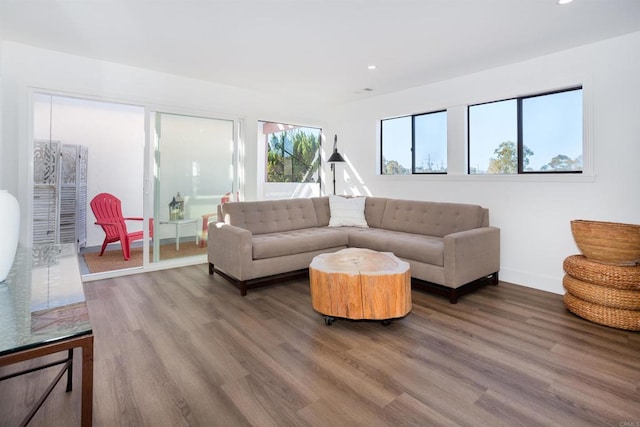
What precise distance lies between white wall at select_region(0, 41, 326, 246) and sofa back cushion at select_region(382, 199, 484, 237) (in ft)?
6.91

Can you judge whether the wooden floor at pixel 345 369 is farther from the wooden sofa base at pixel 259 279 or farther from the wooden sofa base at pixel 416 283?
the wooden sofa base at pixel 259 279

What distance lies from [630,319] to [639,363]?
1.97 ft

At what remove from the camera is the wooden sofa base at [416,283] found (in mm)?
3359

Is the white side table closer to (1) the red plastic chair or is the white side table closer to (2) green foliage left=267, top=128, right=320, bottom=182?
(1) the red plastic chair

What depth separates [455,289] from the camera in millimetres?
3227

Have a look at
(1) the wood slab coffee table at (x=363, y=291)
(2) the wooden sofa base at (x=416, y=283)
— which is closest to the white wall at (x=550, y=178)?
(2) the wooden sofa base at (x=416, y=283)

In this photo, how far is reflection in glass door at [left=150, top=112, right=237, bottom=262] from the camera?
445 centimetres

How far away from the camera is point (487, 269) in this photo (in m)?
3.61

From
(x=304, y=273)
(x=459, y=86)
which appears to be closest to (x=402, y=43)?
(x=459, y=86)

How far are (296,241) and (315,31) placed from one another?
2.12m

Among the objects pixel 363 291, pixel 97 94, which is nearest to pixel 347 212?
pixel 363 291

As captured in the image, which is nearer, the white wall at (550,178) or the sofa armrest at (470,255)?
the white wall at (550,178)

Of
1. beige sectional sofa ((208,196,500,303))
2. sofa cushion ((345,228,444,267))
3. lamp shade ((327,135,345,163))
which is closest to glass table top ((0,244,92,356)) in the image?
beige sectional sofa ((208,196,500,303))

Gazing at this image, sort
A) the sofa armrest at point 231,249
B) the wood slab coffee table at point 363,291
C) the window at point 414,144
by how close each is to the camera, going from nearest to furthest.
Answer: the wood slab coffee table at point 363,291 → the sofa armrest at point 231,249 → the window at point 414,144
